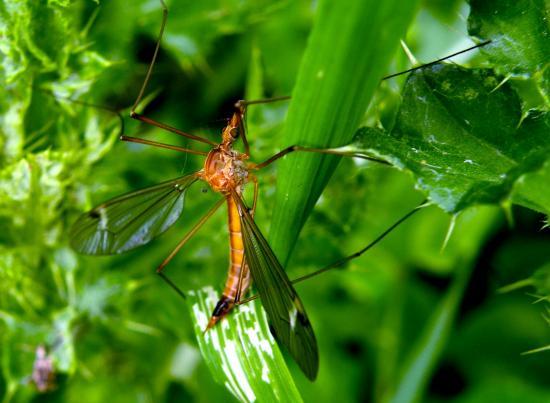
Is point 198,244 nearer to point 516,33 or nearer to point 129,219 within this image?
point 129,219

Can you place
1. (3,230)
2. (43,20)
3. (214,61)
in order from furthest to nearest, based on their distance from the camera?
(214,61) < (3,230) < (43,20)

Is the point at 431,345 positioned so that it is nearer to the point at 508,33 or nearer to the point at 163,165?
the point at 163,165

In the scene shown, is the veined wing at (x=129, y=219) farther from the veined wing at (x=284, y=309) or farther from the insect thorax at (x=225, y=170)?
the veined wing at (x=284, y=309)

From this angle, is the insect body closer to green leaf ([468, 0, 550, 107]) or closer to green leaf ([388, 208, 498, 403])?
green leaf ([468, 0, 550, 107])

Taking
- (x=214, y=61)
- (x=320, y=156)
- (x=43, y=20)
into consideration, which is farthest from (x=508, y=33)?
(x=214, y=61)

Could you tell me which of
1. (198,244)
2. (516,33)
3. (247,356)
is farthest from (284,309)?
(198,244)

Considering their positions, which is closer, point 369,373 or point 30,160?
point 30,160
